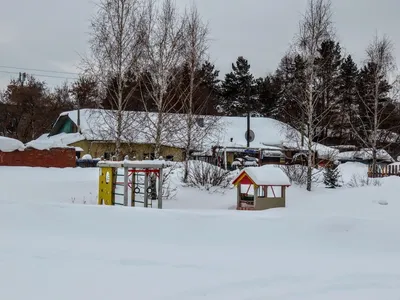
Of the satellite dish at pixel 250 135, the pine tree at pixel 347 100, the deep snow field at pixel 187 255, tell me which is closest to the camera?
the deep snow field at pixel 187 255

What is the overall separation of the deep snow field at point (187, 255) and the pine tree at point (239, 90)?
43091 millimetres

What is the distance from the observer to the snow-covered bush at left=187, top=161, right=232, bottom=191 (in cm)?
1590

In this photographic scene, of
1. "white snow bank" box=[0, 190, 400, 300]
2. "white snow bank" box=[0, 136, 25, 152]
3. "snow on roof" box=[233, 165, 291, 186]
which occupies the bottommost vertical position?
"white snow bank" box=[0, 190, 400, 300]

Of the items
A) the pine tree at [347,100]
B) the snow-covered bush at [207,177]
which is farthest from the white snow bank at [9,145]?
the pine tree at [347,100]

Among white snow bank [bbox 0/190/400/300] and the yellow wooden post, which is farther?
the yellow wooden post

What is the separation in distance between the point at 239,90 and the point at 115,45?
36.9 metres

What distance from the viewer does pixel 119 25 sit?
15.3 m

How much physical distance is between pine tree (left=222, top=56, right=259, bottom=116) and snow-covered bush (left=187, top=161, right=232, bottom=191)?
3489cm

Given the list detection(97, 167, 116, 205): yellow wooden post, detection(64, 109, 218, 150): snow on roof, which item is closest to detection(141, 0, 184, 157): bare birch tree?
detection(64, 109, 218, 150): snow on roof

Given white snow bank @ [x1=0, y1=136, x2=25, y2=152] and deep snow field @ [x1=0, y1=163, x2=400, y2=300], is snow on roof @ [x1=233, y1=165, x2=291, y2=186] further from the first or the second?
white snow bank @ [x1=0, y1=136, x2=25, y2=152]

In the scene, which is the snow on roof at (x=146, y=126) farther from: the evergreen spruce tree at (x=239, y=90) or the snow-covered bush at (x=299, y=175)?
the evergreen spruce tree at (x=239, y=90)

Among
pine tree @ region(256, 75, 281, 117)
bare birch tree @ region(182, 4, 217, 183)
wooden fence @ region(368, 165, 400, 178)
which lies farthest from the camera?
pine tree @ region(256, 75, 281, 117)

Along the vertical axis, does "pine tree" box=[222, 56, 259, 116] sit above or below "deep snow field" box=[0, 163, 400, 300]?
above

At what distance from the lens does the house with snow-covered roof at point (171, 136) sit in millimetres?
16547
